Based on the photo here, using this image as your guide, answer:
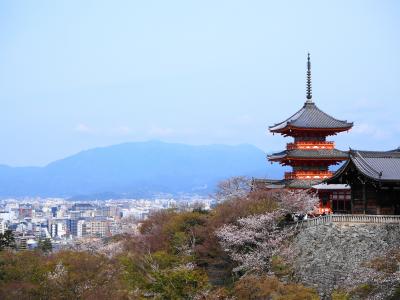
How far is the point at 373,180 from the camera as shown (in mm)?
28109

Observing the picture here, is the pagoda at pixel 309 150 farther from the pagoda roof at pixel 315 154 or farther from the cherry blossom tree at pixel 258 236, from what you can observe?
the cherry blossom tree at pixel 258 236

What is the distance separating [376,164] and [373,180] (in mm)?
1634

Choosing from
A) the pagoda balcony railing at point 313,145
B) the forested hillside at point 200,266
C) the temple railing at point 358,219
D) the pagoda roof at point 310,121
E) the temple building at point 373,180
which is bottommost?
the forested hillside at point 200,266

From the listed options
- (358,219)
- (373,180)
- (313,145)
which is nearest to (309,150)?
(313,145)

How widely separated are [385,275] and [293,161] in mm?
16770

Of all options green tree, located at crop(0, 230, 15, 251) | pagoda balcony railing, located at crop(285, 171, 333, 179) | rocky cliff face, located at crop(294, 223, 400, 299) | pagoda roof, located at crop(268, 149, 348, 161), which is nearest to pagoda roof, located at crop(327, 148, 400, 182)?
rocky cliff face, located at crop(294, 223, 400, 299)

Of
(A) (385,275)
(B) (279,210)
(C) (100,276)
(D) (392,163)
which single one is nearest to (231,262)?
(B) (279,210)

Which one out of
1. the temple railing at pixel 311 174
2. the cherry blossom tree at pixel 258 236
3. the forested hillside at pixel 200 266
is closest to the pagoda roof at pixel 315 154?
the temple railing at pixel 311 174

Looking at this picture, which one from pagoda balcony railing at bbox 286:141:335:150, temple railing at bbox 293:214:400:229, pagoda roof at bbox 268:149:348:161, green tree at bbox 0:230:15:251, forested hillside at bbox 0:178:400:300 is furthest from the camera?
green tree at bbox 0:230:15:251

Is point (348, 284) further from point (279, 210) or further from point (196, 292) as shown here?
point (279, 210)

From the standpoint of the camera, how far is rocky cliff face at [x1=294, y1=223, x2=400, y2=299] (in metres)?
25.7

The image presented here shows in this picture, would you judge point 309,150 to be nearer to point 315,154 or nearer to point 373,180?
point 315,154

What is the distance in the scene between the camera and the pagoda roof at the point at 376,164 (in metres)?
28.3

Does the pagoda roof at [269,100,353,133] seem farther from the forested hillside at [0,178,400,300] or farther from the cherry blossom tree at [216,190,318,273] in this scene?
the cherry blossom tree at [216,190,318,273]
